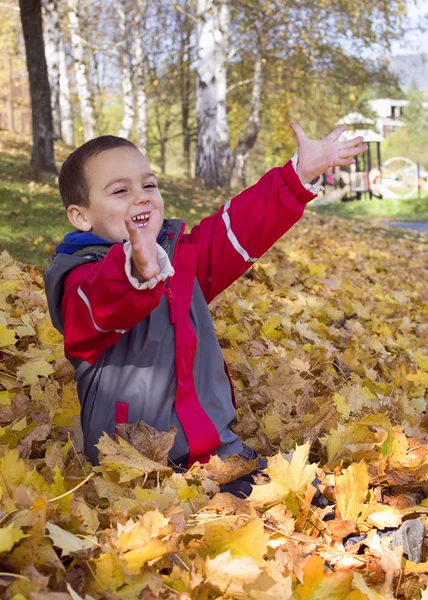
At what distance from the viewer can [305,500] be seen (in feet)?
5.98

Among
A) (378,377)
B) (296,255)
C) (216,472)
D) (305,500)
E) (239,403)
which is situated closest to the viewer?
(305,500)

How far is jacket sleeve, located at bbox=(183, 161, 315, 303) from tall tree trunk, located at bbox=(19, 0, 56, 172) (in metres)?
8.07

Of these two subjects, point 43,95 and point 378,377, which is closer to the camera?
point 378,377

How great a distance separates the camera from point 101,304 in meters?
1.78

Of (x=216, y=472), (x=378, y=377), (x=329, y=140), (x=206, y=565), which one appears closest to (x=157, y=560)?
(x=206, y=565)

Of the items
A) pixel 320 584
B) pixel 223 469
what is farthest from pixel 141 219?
pixel 320 584

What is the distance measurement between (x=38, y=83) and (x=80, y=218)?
8206 millimetres

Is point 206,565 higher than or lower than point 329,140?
lower

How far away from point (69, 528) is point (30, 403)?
1.03 metres

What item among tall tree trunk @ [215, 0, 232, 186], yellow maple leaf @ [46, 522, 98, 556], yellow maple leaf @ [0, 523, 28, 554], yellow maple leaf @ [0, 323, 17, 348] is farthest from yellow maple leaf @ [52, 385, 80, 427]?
tall tree trunk @ [215, 0, 232, 186]

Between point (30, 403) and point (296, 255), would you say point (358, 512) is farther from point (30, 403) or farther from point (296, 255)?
point (296, 255)

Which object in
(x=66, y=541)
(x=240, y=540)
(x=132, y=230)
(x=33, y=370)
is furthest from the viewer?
(x=33, y=370)

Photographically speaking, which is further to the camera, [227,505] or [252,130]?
[252,130]

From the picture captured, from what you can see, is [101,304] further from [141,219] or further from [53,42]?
[53,42]
